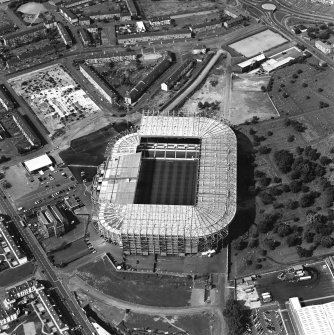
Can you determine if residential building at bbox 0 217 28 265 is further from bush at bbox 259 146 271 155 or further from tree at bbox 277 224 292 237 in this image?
bush at bbox 259 146 271 155

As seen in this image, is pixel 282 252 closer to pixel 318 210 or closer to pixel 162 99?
pixel 318 210

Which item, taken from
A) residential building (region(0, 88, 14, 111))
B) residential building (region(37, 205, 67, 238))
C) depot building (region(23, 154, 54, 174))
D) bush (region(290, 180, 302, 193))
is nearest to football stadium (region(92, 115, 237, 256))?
residential building (region(37, 205, 67, 238))

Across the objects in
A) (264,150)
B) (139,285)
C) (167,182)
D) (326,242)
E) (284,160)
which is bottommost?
(139,285)

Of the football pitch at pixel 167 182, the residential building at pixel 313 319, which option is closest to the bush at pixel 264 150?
the football pitch at pixel 167 182

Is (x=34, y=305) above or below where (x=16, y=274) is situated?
below

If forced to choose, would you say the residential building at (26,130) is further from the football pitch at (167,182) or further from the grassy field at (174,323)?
the grassy field at (174,323)

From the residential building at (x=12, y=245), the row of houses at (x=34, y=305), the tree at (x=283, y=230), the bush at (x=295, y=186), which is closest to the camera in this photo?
the row of houses at (x=34, y=305)

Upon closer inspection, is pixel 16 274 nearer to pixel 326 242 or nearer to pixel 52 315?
pixel 52 315

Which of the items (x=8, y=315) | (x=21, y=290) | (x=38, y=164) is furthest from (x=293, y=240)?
(x=38, y=164)
